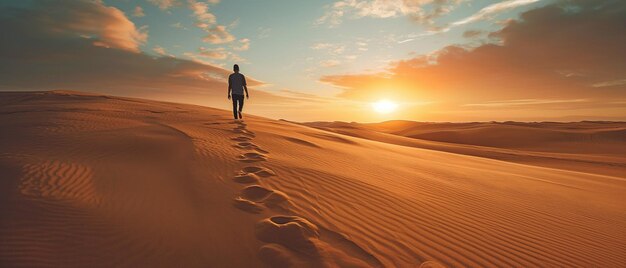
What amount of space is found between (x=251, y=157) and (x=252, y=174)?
3.76 ft

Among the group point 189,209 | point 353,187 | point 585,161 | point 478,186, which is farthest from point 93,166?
point 585,161

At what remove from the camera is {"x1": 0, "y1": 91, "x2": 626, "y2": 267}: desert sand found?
7.27 feet

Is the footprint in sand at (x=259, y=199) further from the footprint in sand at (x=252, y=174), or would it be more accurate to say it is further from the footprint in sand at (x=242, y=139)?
the footprint in sand at (x=242, y=139)

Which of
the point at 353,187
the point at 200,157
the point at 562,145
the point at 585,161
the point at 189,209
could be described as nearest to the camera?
the point at 189,209

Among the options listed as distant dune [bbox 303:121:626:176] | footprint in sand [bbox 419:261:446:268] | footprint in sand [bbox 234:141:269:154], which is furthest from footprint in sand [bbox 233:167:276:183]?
distant dune [bbox 303:121:626:176]

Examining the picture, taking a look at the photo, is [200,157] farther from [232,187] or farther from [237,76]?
[237,76]

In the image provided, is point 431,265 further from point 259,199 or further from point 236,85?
point 236,85

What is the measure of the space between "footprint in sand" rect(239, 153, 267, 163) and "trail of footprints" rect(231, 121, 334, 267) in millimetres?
718

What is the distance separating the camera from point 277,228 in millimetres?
2654

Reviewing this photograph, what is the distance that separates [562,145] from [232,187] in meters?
32.2

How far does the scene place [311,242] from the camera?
2.51 m

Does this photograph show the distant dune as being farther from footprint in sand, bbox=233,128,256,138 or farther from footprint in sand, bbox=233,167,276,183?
footprint in sand, bbox=233,167,276,183

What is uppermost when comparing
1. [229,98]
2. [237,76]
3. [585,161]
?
[237,76]

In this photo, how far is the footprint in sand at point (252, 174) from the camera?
399cm
